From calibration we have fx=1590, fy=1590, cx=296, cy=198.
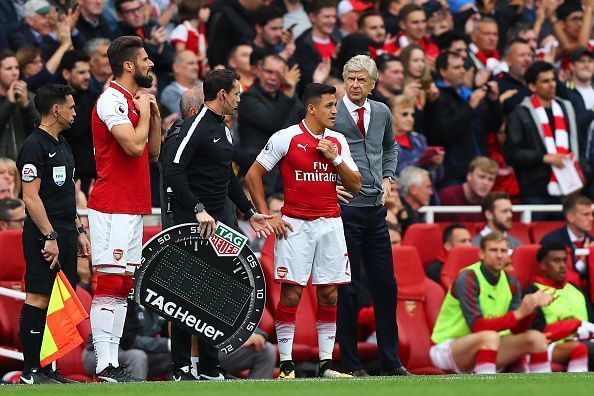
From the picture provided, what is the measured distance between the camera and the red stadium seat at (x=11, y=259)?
539 inches

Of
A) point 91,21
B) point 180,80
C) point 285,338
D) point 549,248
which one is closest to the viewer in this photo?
point 285,338

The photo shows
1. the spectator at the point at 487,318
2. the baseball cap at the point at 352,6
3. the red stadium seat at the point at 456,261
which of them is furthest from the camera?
the baseball cap at the point at 352,6

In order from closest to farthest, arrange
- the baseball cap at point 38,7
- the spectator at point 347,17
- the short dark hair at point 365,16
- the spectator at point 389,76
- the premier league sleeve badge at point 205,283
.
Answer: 1. the premier league sleeve badge at point 205,283
2. the baseball cap at point 38,7
3. the spectator at point 389,76
4. the short dark hair at point 365,16
5. the spectator at point 347,17

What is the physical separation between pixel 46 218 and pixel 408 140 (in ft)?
22.3

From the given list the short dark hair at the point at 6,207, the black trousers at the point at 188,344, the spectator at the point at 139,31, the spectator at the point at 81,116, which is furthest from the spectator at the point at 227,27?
the black trousers at the point at 188,344

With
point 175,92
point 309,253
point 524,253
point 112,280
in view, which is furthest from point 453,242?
point 112,280

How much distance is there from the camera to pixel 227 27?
60.3 ft

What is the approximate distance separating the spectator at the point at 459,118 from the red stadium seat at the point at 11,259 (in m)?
5.88

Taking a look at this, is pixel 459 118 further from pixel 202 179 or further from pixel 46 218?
pixel 46 218

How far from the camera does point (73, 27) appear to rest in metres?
16.8

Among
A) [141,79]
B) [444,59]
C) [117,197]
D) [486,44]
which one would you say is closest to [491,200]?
[444,59]

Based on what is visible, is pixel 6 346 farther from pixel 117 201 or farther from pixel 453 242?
pixel 453 242

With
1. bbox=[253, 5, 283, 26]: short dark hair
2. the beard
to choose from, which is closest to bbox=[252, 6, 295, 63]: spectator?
bbox=[253, 5, 283, 26]: short dark hair

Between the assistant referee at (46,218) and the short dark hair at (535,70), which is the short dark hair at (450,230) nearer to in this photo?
the short dark hair at (535,70)
